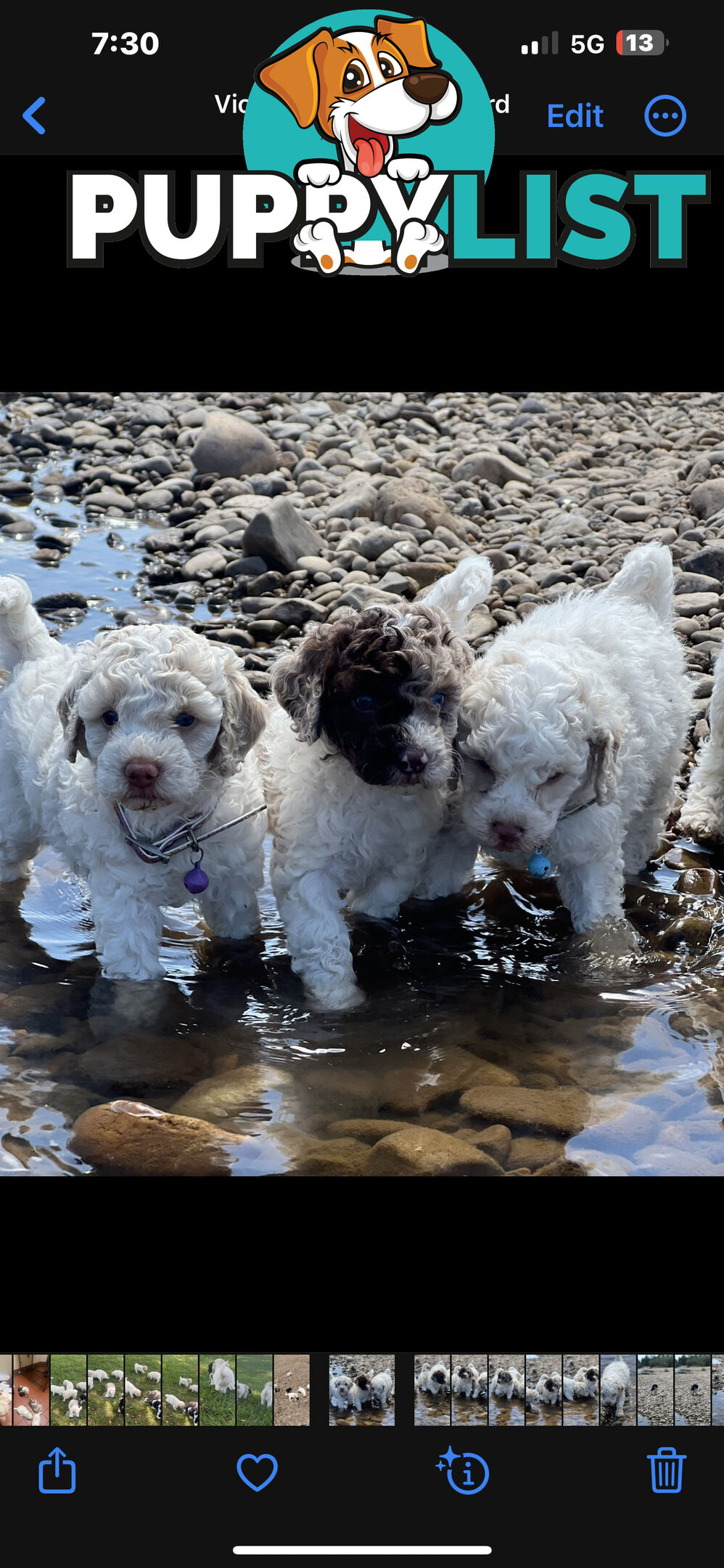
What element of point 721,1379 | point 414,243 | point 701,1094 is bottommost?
point 721,1379

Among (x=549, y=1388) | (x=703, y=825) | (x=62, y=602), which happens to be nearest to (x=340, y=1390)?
(x=549, y=1388)

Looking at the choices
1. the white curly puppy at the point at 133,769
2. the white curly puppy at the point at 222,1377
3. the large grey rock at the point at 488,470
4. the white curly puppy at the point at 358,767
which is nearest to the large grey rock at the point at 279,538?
the large grey rock at the point at 488,470

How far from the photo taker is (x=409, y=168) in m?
4.37

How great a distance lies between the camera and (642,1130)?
190 inches

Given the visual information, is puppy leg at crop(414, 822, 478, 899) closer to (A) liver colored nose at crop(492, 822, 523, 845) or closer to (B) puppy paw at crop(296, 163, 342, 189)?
(A) liver colored nose at crop(492, 822, 523, 845)

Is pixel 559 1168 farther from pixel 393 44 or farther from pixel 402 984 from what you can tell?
pixel 393 44

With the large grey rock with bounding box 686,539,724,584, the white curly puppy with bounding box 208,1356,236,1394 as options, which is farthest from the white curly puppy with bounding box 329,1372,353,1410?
the large grey rock with bounding box 686,539,724,584

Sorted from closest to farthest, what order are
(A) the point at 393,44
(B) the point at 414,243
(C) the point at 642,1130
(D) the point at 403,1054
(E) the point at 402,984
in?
(A) the point at 393,44
(B) the point at 414,243
(C) the point at 642,1130
(D) the point at 403,1054
(E) the point at 402,984

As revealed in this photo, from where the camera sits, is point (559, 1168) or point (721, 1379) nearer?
point (721, 1379)

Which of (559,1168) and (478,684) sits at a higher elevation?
(478,684)

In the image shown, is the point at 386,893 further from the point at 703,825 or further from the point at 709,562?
the point at 709,562

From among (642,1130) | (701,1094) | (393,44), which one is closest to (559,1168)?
(642,1130)

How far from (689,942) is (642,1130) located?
164 centimetres

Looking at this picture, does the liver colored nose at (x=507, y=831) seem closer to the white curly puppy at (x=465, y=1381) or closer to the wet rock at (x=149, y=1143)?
the wet rock at (x=149, y=1143)
